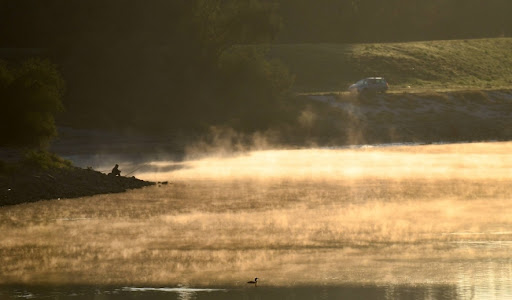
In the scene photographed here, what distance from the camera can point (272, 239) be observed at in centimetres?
3238

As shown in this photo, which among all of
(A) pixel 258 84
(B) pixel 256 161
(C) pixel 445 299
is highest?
(A) pixel 258 84

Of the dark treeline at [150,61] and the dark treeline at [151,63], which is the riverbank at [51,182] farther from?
the dark treeline at [150,61]

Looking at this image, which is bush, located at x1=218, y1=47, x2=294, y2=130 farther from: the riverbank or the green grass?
the riverbank

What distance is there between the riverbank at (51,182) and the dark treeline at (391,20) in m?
84.4

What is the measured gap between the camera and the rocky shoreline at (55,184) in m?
42.9

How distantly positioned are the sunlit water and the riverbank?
97 cm

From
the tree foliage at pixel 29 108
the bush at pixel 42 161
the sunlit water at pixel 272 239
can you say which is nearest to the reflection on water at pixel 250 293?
the sunlit water at pixel 272 239

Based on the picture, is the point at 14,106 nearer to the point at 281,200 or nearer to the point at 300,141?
the point at 281,200

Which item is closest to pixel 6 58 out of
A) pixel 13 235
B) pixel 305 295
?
pixel 13 235

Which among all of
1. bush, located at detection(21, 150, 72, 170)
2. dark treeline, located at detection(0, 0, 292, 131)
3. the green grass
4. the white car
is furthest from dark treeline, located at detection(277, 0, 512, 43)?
bush, located at detection(21, 150, 72, 170)

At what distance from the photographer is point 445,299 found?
23656 mm

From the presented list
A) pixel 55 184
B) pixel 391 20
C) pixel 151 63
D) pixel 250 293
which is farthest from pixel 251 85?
pixel 250 293

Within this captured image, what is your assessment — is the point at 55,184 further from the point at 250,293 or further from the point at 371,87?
the point at 371,87

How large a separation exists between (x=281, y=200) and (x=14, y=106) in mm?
14592
